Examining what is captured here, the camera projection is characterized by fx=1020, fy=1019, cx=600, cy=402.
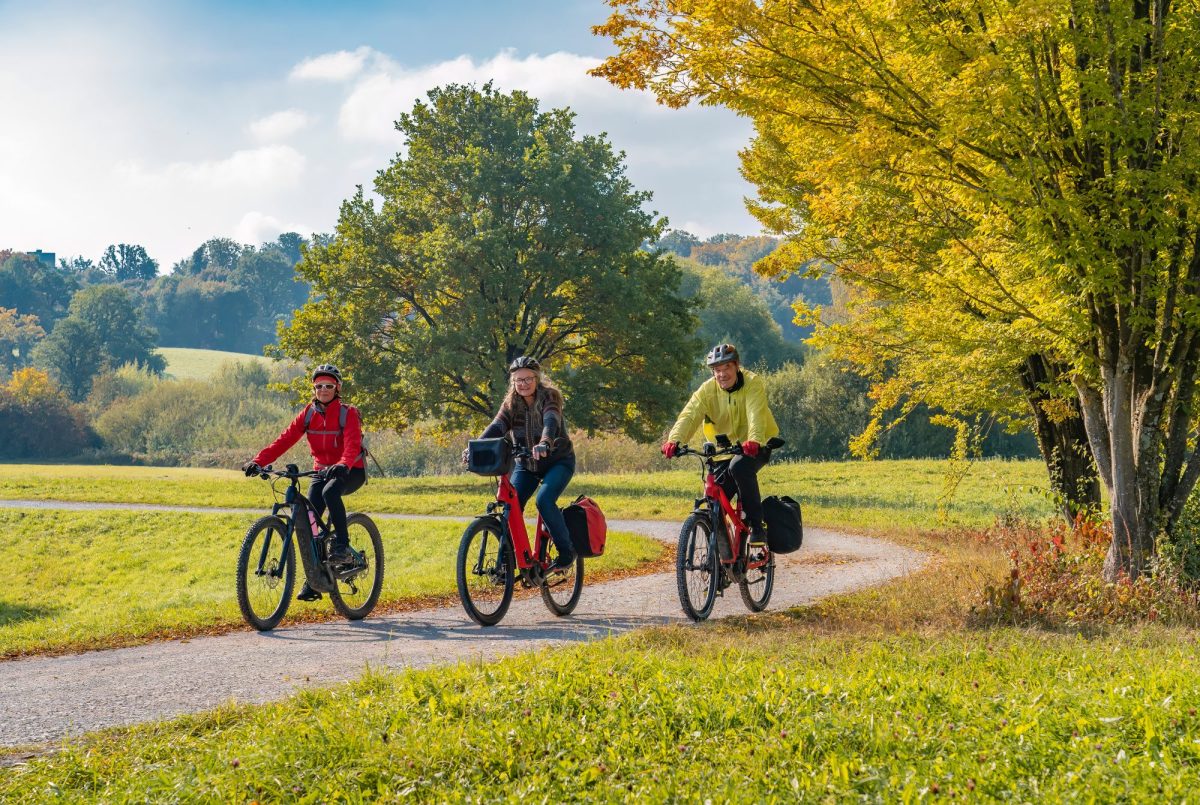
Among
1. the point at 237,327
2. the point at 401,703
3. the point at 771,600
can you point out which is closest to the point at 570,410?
the point at 771,600

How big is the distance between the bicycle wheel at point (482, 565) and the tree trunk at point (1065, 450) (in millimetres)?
6956

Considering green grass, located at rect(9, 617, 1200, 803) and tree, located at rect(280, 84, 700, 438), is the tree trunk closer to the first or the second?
green grass, located at rect(9, 617, 1200, 803)

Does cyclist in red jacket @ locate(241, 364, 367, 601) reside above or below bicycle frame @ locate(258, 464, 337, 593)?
above

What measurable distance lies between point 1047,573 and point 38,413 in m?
66.0

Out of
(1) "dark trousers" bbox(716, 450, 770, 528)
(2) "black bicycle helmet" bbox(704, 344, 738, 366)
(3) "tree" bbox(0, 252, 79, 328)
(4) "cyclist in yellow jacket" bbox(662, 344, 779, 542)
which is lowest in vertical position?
(1) "dark trousers" bbox(716, 450, 770, 528)

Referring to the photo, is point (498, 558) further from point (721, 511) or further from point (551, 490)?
point (721, 511)

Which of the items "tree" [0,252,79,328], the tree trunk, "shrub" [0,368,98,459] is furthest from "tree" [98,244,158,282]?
the tree trunk

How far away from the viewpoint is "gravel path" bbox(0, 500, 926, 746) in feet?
17.9

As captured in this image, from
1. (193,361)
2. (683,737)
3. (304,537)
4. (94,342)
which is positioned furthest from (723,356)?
(193,361)

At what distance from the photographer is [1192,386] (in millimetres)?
8672

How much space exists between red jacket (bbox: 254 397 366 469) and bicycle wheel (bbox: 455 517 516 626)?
4.37 ft

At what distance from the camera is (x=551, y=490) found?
25.5ft

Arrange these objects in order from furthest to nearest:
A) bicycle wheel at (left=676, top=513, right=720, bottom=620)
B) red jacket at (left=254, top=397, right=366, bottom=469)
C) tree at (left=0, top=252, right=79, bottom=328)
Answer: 1. tree at (left=0, top=252, right=79, bottom=328)
2. red jacket at (left=254, top=397, right=366, bottom=469)
3. bicycle wheel at (left=676, top=513, right=720, bottom=620)

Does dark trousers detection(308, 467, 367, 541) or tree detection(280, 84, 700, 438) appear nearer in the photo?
dark trousers detection(308, 467, 367, 541)
